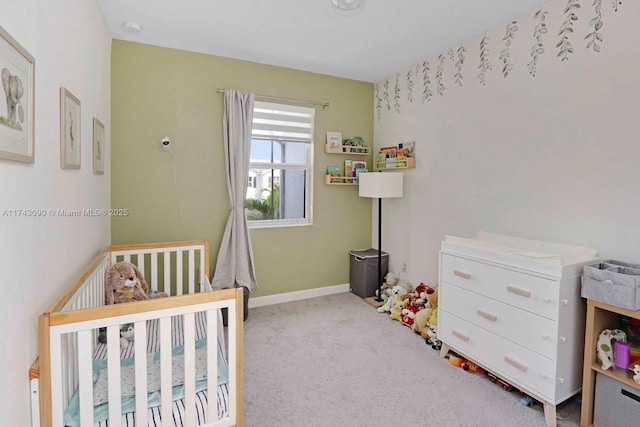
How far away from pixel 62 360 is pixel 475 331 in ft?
7.23

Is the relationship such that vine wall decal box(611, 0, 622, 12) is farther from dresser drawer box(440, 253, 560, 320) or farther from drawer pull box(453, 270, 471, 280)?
drawer pull box(453, 270, 471, 280)

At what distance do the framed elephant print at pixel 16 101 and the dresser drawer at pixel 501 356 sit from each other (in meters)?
2.44

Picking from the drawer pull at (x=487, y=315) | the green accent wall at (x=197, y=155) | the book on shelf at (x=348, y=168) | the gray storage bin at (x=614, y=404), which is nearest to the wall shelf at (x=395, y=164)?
the book on shelf at (x=348, y=168)

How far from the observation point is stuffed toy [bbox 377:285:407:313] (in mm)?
3312

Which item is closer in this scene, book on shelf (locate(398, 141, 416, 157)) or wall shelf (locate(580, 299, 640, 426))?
wall shelf (locate(580, 299, 640, 426))

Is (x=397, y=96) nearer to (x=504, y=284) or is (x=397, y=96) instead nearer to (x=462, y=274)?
(x=462, y=274)

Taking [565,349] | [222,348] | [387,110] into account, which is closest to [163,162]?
[222,348]

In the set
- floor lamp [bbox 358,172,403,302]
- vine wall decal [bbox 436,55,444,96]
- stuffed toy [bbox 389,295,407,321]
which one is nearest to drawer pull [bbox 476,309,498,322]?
stuffed toy [bbox 389,295,407,321]

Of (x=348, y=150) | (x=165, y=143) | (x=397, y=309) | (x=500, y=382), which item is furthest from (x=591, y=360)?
(x=165, y=143)

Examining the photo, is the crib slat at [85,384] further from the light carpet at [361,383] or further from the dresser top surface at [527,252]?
the dresser top surface at [527,252]

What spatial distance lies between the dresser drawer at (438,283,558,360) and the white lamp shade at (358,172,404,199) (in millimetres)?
1144

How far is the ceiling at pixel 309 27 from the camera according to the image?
7.35 feet

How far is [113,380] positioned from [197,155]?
2276 millimetres

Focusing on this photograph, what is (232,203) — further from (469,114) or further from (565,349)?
(565,349)
